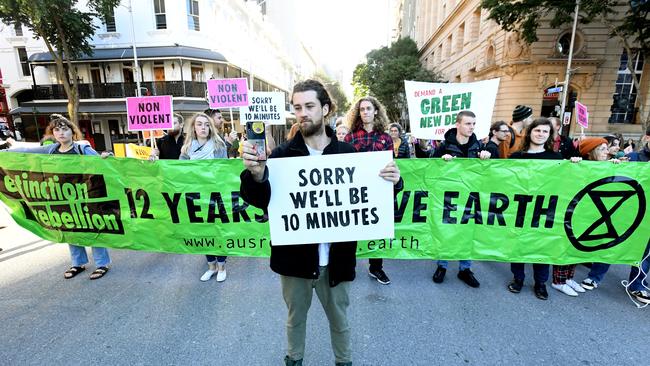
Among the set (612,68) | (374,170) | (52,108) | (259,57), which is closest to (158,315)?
(374,170)

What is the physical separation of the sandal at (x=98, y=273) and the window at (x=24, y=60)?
103ft

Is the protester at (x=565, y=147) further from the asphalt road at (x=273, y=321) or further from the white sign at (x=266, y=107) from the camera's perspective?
the white sign at (x=266, y=107)

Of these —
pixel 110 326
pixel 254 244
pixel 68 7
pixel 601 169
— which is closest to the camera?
pixel 110 326

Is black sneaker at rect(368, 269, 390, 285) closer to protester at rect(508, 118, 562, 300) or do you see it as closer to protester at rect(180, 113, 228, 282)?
protester at rect(508, 118, 562, 300)

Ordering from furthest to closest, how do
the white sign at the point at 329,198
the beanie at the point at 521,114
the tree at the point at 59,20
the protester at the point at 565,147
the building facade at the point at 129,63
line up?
the building facade at the point at 129,63
the tree at the point at 59,20
the beanie at the point at 521,114
the protester at the point at 565,147
the white sign at the point at 329,198

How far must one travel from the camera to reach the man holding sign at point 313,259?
2.04m

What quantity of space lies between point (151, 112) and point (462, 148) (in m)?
4.90

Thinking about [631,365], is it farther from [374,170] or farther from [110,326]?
[110,326]

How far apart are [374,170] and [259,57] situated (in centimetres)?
3543

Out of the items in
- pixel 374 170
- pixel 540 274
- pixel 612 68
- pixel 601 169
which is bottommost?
pixel 540 274

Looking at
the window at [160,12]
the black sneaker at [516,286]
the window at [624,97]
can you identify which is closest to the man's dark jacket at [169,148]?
the black sneaker at [516,286]

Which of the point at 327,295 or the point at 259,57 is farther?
the point at 259,57

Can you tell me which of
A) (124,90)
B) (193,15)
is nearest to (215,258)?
(193,15)

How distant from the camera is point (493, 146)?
4.21 metres
